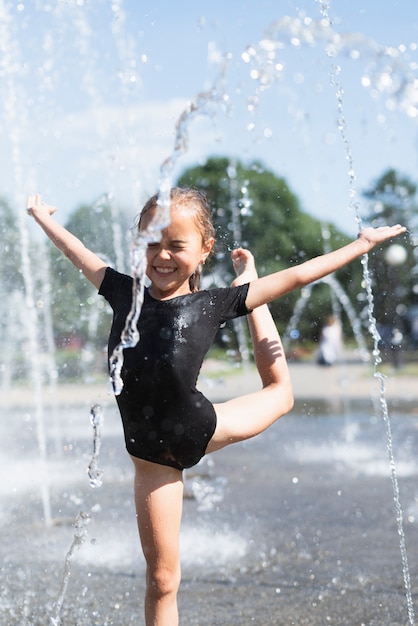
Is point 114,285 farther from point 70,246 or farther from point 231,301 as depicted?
point 231,301

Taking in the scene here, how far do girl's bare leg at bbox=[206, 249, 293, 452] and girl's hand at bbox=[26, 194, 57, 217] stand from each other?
30.0 inches

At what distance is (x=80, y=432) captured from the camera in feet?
32.9

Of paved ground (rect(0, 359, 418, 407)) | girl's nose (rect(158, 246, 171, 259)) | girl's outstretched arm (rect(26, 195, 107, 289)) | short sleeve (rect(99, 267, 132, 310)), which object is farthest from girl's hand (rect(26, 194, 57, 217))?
paved ground (rect(0, 359, 418, 407))

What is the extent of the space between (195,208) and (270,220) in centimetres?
3612

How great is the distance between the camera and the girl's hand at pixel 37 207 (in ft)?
10.8

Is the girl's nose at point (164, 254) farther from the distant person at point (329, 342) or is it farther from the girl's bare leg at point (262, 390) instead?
the distant person at point (329, 342)

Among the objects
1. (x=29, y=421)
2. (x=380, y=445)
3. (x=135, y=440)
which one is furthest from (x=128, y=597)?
(x=29, y=421)

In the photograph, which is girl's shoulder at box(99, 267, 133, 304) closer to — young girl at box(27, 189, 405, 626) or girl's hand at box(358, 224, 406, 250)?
young girl at box(27, 189, 405, 626)

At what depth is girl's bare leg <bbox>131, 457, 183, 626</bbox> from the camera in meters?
2.72

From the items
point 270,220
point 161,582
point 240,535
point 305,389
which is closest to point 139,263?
point 161,582

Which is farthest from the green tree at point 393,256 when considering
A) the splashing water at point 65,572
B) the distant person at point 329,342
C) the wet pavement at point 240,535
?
the splashing water at point 65,572

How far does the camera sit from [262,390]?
305 centimetres

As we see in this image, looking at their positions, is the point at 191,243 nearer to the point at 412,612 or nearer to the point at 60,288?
the point at 412,612

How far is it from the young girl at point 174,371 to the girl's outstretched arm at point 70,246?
0.26 ft
